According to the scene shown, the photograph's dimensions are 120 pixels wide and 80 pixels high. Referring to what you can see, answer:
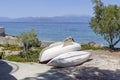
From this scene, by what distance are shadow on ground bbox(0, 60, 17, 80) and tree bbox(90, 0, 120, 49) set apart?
7.18m

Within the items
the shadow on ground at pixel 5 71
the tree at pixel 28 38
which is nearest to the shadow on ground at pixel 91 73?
the shadow on ground at pixel 5 71

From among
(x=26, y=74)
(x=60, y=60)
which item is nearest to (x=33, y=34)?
(x=60, y=60)

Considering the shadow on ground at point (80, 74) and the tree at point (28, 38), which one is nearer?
the shadow on ground at point (80, 74)

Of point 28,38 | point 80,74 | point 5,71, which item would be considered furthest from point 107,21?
point 5,71

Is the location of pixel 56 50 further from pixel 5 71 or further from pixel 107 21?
pixel 107 21

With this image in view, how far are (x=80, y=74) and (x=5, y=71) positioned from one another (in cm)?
251

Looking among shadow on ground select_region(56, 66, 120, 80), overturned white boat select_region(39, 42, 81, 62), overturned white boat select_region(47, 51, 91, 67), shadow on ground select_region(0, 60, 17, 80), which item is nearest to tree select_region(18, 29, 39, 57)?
overturned white boat select_region(39, 42, 81, 62)

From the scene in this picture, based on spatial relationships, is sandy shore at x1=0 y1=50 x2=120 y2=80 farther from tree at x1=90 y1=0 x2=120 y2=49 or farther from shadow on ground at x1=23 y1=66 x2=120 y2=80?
tree at x1=90 y1=0 x2=120 y2=49

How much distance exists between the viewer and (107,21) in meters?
19.1

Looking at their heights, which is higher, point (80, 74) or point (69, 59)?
point (69, 59)

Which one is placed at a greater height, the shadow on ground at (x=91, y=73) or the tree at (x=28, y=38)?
the tree at (x=28, y=38)

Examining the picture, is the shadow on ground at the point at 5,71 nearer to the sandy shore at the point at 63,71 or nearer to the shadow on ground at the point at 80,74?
the sandy shore at the point at 63,71

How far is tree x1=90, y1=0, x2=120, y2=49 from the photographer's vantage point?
62.7 feet

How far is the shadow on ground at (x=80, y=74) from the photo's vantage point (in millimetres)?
11703
